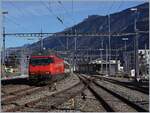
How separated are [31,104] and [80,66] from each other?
121 m

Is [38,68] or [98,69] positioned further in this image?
[98,69]

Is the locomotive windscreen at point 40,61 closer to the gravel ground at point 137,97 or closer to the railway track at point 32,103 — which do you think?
the gravel ground at point 137,97

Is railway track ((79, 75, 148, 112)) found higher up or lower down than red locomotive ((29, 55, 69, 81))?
lower down

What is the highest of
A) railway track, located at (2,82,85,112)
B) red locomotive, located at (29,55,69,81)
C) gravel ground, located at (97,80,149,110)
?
red locomotive, located at (29,55,69,81)

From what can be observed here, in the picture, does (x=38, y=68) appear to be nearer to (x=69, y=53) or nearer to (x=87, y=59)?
(x=69, y=53)

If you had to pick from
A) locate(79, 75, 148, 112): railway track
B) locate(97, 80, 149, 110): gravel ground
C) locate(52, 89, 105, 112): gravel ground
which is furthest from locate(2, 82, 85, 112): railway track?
locate(97, 80, 149, 110): gravel ground

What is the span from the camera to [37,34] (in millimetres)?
55438

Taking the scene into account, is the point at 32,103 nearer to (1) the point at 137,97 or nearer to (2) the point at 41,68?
(1) the point at 137,97

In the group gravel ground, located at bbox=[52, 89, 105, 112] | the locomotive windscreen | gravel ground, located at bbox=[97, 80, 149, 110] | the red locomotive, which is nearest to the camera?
gravel ground, located at bbox=[52, 89, 105, 112]

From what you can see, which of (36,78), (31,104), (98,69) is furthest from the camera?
(98,69)

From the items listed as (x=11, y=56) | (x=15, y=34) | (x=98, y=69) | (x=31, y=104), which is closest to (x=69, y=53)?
(x=11, y=56)

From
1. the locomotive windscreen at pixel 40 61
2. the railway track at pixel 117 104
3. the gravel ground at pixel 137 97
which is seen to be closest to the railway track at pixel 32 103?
the railway track at pixel 117 104

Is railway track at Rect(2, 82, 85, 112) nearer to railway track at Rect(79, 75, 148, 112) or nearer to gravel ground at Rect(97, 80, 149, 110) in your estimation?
railway track at Rect(79, 75, 148, 112)

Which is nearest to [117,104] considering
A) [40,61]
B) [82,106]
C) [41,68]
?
[82,106]
